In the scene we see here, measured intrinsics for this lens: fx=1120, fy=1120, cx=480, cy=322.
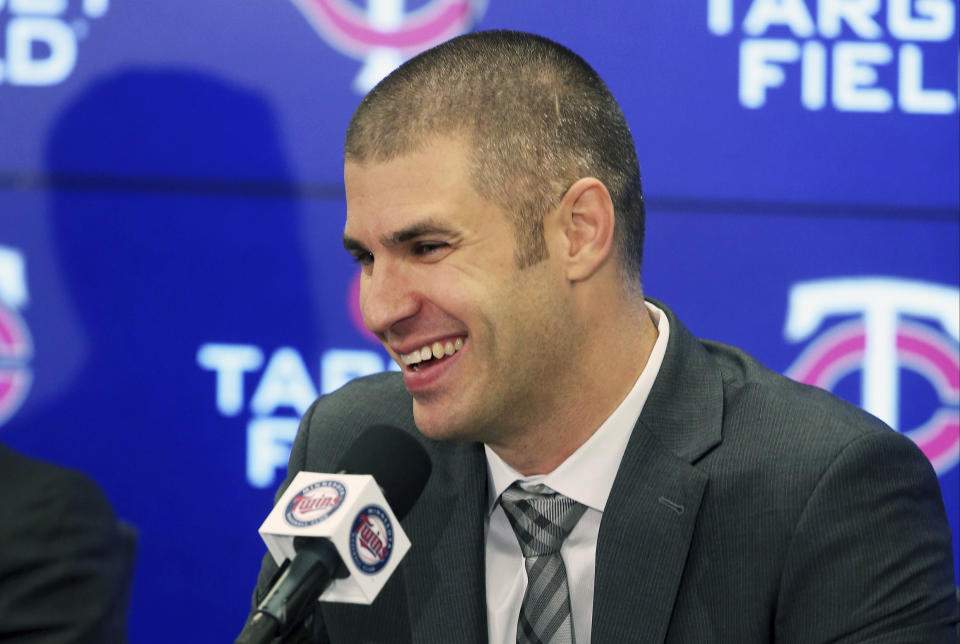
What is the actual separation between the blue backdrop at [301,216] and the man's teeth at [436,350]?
0.91m

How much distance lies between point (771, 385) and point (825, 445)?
16 cm

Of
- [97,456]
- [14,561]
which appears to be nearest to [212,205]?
[97,456]

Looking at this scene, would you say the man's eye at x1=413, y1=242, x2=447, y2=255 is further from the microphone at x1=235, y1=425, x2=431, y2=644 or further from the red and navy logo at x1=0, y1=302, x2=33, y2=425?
the red and navy logo at x1=0, y1=302, x2=33, y2=425

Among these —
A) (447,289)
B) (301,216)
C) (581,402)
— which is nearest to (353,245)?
(447,289)

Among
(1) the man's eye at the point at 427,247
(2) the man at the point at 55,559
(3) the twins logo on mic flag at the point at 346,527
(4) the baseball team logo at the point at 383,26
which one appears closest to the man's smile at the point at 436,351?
(1) the man's eye at the point at 427,247

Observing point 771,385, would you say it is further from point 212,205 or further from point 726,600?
point 212,205

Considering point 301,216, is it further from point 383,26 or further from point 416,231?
point 416,231

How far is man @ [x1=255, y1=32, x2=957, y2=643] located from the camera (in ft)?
4.67

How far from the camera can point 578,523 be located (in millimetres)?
1566

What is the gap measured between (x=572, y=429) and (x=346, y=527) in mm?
595

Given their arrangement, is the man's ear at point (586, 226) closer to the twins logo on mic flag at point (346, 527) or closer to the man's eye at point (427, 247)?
the man's eye at point (427, 247)

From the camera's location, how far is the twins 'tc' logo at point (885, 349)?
7.87ft

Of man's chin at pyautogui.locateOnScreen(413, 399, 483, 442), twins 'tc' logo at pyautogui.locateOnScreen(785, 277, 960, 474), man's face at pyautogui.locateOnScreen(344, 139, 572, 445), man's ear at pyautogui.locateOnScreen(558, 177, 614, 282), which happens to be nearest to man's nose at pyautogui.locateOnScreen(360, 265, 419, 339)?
man's face at pyautogui.locateOnScreen(344, 139, 572, 445)

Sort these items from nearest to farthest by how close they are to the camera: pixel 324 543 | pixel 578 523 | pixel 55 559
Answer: pixel 324 543
pixel 55 559
pixel 578 523
